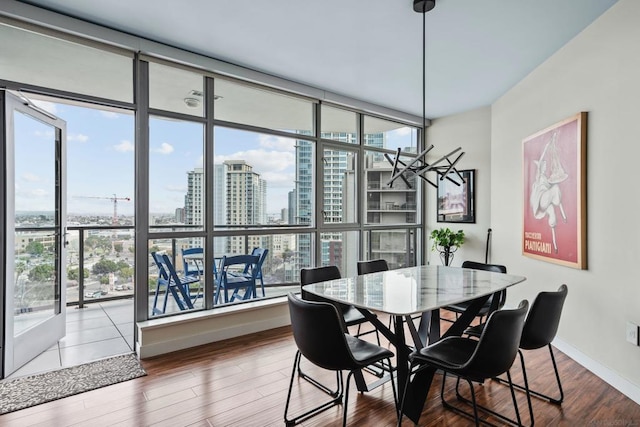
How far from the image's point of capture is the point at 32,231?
3.21 metres

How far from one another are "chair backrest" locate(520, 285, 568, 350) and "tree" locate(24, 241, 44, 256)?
3.98 metres

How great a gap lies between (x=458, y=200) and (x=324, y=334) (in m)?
4.18

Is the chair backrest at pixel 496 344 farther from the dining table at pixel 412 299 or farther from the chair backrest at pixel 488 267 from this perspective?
the chair backrest at pixel 488 267

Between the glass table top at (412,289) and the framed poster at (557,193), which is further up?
the framed poster at (557,193)

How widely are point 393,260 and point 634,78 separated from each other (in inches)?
147

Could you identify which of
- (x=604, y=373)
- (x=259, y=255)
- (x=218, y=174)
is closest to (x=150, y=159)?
(x=218, y=174)

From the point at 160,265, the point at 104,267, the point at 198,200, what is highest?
the point at 198,200

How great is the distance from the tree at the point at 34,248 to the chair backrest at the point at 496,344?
3.62 meters

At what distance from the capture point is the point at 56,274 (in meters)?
3.52

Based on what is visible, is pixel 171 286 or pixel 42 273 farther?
pixel 171 286

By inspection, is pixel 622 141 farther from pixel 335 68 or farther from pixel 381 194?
pixel 381 194

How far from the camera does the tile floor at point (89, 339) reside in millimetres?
3076

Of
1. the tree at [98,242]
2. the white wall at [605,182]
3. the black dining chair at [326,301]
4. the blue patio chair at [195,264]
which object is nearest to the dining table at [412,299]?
the black dining chair at [326,301]

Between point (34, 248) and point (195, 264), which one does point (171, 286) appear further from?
point (34, 248)
